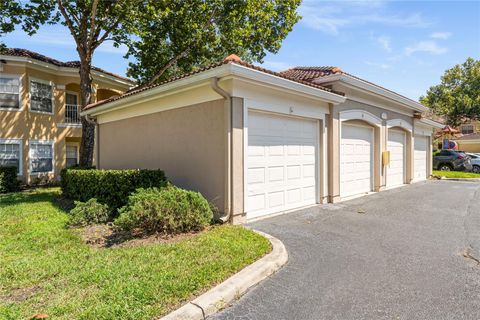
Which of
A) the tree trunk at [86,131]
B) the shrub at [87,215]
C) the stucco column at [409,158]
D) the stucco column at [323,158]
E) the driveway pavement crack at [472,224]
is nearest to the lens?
the driveway pavement crack at [472,224]

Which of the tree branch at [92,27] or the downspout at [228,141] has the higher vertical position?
the tree branch at [92,27]

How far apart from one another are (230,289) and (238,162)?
3383 millimetres

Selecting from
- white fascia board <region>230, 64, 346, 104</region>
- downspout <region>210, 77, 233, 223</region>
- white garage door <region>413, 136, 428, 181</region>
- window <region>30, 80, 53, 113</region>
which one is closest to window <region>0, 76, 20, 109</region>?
window <region>30, 80, 53, 113</region>

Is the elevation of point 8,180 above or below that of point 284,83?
below

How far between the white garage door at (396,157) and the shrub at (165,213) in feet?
32.2

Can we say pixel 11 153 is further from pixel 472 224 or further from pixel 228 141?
pixel 472 224

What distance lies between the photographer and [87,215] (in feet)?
22.6

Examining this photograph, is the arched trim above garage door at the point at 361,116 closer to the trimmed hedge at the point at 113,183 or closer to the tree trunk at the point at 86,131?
the trimmed hedge at the point at 113,183

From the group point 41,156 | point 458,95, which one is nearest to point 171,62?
point 41,156

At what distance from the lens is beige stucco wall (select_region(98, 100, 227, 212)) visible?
681 centimetres

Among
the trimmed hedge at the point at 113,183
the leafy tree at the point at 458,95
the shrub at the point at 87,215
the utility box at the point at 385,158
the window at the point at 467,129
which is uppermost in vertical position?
the leafy tree at the point at 458,95

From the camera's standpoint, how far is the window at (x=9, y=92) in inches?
613

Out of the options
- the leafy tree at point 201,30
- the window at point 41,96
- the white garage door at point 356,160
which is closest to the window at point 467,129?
the leafy tree at point 201,30

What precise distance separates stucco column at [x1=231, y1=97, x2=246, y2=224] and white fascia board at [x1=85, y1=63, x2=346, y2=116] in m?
0.61
